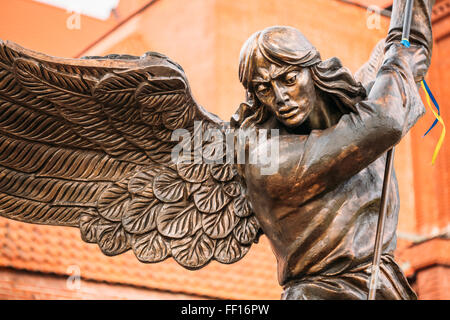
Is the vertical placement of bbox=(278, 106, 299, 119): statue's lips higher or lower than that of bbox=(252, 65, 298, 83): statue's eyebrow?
lower

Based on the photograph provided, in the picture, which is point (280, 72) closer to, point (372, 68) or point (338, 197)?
point (338, 197)

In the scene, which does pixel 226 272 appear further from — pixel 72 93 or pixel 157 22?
pixel 72 93

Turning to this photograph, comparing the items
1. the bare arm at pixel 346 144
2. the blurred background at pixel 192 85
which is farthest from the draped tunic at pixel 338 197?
the blurred background at pixel 192 85

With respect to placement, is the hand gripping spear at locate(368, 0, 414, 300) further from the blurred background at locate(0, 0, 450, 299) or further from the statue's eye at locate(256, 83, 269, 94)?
the blurred background at locate(0, 0, 450, 299)

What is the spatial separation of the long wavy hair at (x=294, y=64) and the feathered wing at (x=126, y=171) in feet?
1.06

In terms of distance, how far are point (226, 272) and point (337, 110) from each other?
568 cm

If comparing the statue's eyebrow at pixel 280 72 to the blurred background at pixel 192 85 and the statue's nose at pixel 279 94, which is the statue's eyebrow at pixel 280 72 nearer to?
the statue's nose at pixel 279 94

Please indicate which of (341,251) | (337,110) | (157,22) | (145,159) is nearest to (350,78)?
(337,110)

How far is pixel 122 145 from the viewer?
3.11 m

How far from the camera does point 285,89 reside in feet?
8.61

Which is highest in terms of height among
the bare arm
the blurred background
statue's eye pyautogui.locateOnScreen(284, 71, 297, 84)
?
the blurred background

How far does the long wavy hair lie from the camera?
2613mm

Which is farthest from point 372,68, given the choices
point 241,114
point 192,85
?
point 192,85

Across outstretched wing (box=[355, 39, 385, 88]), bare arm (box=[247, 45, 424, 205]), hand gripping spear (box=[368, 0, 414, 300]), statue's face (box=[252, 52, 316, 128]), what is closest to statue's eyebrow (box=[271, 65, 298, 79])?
statue's face (box=[252, 52, 316, 128])
